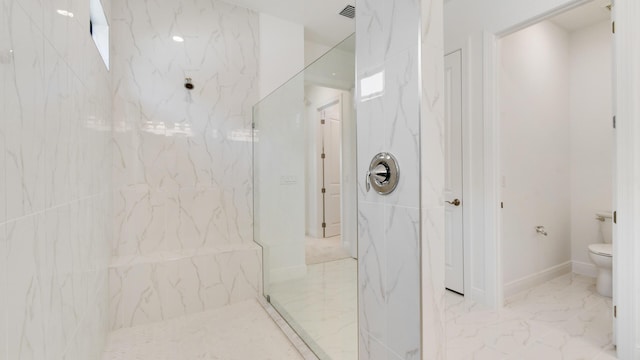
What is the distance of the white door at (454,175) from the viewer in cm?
260

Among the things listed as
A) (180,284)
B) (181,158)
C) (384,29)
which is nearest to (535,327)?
(384,29)

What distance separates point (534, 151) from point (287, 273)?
2.75 meters

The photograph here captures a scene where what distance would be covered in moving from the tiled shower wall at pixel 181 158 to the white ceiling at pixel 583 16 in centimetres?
327

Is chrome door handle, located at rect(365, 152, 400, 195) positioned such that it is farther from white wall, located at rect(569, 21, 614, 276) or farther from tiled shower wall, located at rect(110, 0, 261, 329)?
white wall, located at rect(569, 21, 614, 276)

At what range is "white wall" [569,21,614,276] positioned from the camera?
3.12 m

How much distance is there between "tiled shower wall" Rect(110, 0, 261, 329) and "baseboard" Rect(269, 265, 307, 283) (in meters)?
0.20

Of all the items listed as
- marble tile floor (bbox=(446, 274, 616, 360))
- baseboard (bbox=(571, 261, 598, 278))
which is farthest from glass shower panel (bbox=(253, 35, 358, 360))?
baseboard (bbox=(571, 261, 598, 278))

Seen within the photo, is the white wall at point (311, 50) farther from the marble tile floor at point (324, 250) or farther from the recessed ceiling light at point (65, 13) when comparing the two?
the recessed ceiling light at point (65, 13)

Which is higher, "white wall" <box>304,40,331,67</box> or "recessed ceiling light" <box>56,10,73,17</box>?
"white wall" <box>304,40,331,67</box>

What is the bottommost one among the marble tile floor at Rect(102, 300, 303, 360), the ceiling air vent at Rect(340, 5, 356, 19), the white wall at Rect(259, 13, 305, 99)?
the marble tile floor at Rect(102, 300, 303, 360)

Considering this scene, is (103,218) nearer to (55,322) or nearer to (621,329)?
(55,322)

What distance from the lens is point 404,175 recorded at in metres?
1.00

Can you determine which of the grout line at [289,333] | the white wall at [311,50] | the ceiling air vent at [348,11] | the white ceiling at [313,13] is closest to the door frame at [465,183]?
the ceiling air vent at [348,11]

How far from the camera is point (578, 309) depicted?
2.36 m
